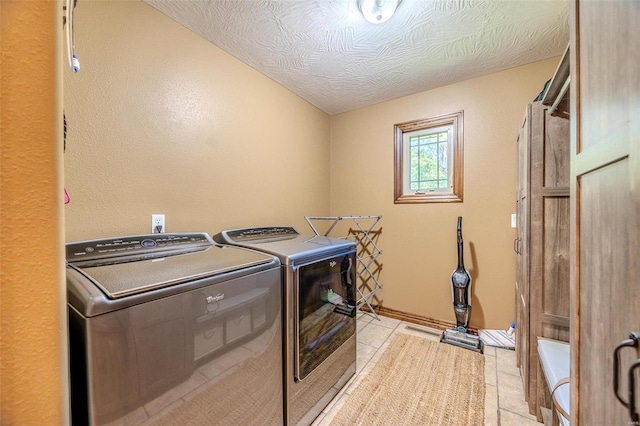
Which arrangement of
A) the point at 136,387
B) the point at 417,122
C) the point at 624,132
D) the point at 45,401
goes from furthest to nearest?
the point at 417,122, the point at 136,387, the point at 624,132, the point at 45,401

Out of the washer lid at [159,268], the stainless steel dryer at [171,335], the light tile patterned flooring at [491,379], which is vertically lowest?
the light tile patterned flooring at [491,379]

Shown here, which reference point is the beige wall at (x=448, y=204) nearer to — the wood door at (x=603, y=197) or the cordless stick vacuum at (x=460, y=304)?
the cordless stick vacuum at (x=460, y=304)

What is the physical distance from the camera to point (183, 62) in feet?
5.45

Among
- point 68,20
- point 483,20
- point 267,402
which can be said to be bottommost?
point 267,402

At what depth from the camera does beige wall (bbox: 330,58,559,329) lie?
87.4 inches

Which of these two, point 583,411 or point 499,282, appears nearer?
point 583,411

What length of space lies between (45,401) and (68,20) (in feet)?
2.54

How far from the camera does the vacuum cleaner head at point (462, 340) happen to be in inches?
84.0

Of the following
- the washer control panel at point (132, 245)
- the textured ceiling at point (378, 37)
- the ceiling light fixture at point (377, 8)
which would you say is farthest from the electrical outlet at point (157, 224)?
the ceiling light fixture at point (377, 8)

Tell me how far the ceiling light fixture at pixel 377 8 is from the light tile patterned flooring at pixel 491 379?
7.69ft

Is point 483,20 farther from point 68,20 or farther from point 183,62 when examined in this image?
point 68,20

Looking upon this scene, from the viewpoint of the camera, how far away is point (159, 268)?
3.36ft

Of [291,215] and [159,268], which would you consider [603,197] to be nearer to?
[159,268]

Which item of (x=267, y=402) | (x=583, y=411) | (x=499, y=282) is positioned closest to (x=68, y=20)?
(x=267, y=402)
